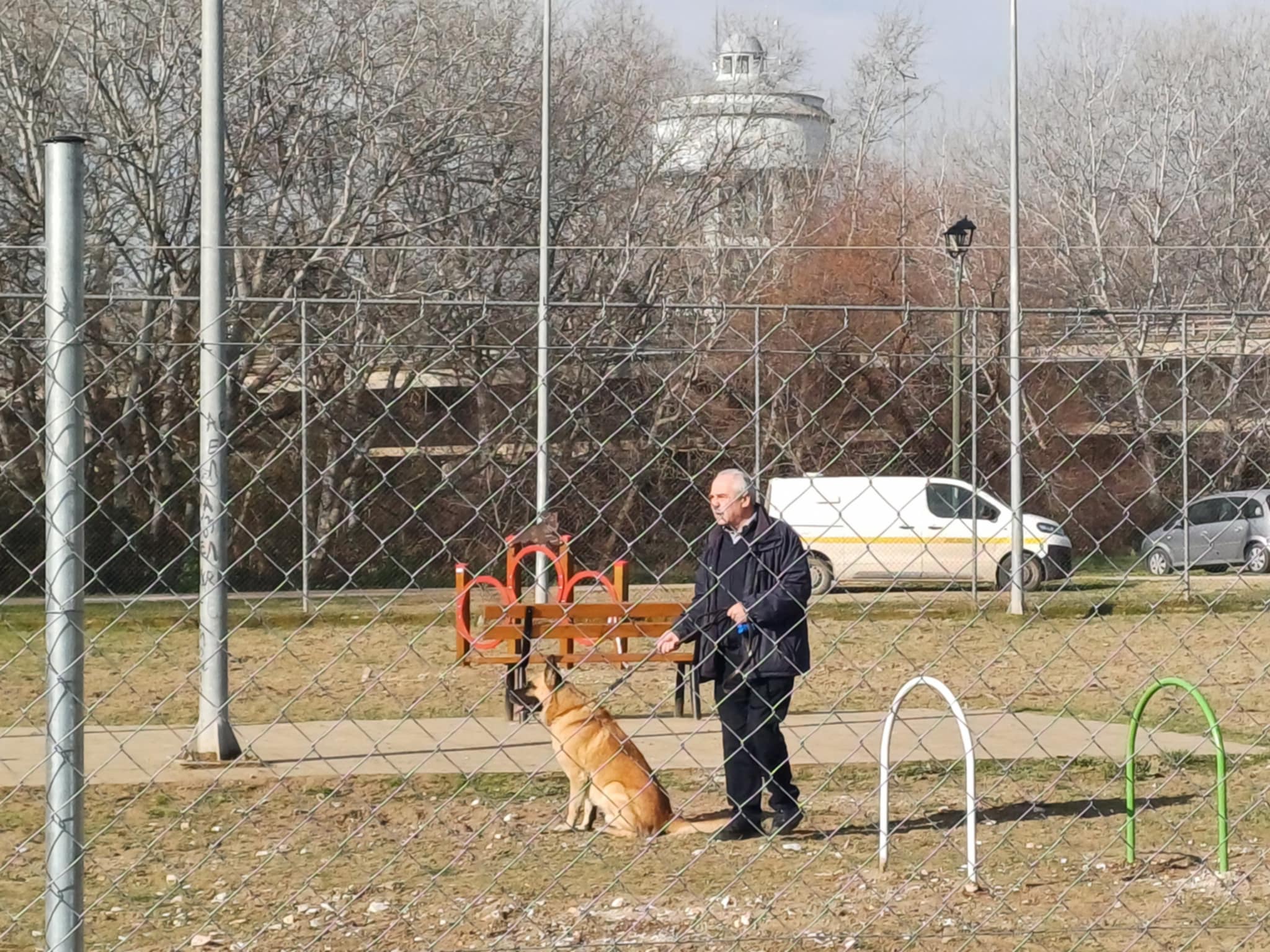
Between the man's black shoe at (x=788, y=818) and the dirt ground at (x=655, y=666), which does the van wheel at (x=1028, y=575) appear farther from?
the man's black shoe at (x=788, y=818)

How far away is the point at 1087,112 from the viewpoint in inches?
1201

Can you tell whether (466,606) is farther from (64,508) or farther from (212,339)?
(64,508)

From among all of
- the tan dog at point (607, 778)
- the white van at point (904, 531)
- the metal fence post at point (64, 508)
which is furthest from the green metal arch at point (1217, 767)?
the white van at point (904, 531)

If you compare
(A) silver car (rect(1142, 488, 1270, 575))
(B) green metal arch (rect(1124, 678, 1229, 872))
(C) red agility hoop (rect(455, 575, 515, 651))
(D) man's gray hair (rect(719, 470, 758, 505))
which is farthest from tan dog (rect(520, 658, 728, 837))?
(A) silver car (rect(1142, 488, 1270, 575))

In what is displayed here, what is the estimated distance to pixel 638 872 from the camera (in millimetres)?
5785

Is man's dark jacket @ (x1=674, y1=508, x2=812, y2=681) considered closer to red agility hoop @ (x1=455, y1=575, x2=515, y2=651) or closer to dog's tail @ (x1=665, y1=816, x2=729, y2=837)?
dog's tail @ (x1=665, y1=816, x2=729, y2=837)

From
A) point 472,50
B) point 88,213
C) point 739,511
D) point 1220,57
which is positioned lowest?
point 739,511

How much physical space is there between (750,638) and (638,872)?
95cm

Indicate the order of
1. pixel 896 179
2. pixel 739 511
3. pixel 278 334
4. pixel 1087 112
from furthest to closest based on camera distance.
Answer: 1. pixel 896 179
2. pixel 1087 112
3. pixel 278 334
4. pixel 739 511

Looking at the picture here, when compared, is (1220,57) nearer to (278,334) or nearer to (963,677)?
(278,334)

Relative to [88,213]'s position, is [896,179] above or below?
above

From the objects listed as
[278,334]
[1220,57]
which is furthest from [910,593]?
[1220,57]

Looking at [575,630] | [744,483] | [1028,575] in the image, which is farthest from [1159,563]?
[744,483]

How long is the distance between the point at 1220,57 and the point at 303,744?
91.1ft
